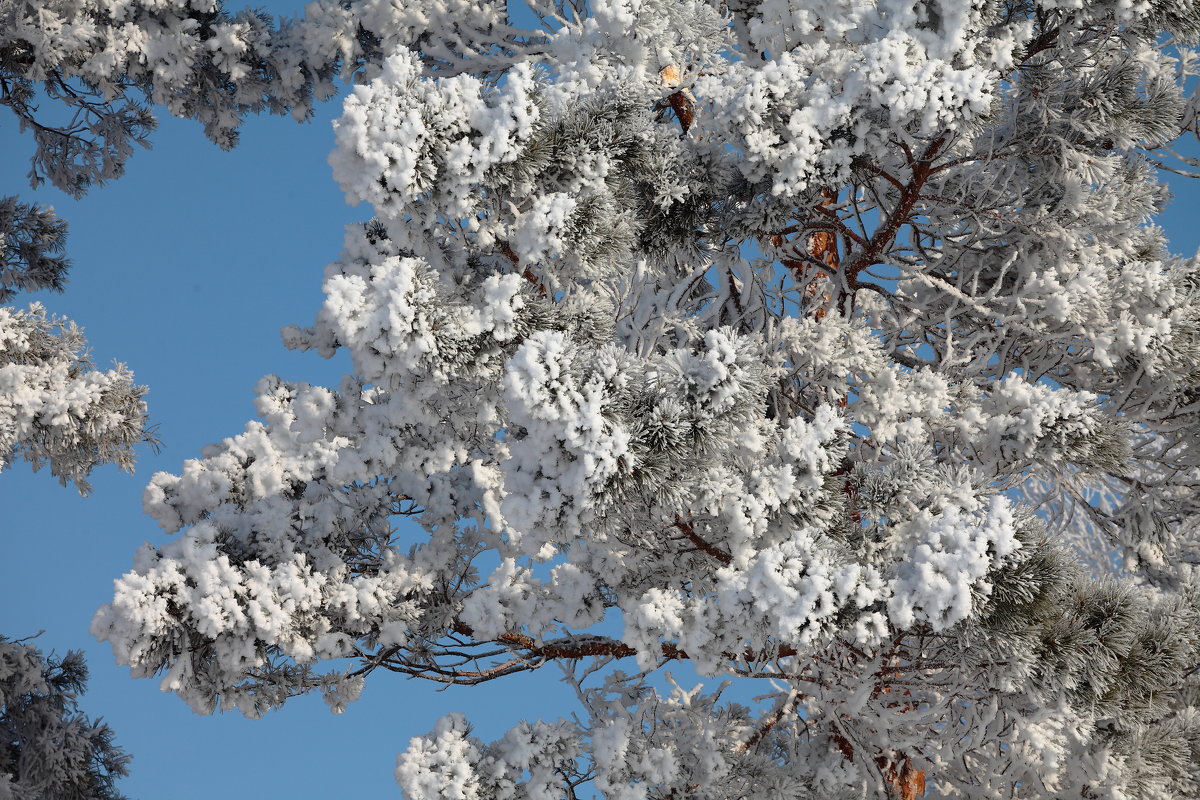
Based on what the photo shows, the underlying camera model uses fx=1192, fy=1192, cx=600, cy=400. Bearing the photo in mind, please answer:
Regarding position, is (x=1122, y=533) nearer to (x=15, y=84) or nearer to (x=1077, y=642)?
(x=1077, y=642)

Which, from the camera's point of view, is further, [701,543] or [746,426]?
[701,543]

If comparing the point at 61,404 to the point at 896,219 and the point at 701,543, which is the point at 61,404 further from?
the point at 896,219

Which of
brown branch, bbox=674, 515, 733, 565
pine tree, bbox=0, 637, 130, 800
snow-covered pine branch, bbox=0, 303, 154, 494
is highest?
snow-covered pine branch, bbox=0, 303, 154, 494

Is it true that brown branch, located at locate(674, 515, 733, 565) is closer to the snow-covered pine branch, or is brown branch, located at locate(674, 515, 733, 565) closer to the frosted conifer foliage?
the frosted conifer foliage

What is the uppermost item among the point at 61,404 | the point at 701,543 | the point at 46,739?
the point at 61,404

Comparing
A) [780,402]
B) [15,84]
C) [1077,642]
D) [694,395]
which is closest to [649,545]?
[780,402]

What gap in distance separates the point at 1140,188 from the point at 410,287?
401 centimetres

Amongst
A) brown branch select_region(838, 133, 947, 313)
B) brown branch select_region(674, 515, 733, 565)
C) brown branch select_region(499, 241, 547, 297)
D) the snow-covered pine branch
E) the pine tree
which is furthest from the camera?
the pine tree

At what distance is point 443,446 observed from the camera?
634 centimetres

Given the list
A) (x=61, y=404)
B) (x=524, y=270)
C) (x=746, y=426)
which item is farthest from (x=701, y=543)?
(x=61, y=404)

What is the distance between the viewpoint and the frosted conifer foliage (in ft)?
15.5

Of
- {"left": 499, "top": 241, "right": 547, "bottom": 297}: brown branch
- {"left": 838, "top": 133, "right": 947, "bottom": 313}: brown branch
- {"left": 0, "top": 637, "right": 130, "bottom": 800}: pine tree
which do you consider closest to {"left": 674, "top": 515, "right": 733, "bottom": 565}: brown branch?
{"left": 499, "top": 241, "right": 547, "bottom": 297}: brown branch

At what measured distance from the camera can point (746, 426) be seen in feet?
16.5

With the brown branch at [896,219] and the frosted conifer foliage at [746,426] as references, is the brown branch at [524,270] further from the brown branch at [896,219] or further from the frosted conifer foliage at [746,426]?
the brown branch at [896,219]
